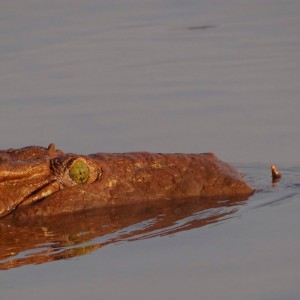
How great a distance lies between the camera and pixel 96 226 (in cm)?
1067

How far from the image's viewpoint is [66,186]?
10.9 metres

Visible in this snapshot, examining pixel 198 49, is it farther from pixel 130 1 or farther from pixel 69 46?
pixel 130 1

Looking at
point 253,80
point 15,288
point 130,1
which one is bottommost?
point 15,288

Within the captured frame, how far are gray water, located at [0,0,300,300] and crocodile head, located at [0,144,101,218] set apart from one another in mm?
761

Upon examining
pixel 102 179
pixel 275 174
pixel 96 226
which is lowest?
pixel 96 226

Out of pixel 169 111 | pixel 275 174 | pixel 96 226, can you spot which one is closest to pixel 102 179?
pixel 96 226

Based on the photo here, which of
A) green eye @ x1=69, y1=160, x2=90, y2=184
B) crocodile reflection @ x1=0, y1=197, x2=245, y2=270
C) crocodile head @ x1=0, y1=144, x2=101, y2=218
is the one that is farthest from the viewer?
green eye @ x1=69, y1=160, x2=90, y2=184

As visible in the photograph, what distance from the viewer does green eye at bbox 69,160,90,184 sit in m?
10.9

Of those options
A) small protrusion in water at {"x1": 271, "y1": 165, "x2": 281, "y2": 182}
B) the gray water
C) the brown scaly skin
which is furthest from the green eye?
small protrusion in water at {"x1": 271, "y1": 165, "x2": 281, "y2": 182}

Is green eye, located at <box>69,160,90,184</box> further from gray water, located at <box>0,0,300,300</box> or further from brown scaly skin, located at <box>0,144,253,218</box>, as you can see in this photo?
gray water, located at <box>0,0,300,300</box>

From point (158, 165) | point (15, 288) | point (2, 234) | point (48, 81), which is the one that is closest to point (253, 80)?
point (48, 81)

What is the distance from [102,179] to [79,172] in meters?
0.19

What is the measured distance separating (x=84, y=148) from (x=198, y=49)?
4.74 metres

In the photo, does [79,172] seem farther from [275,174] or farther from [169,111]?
[169,111]
